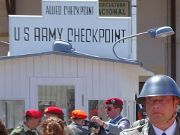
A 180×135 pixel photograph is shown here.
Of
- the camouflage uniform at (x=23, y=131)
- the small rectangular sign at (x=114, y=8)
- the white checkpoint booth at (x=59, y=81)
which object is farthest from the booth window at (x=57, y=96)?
the small rectangular sign at (x=114, y=8)

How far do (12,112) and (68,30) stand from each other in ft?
5.80

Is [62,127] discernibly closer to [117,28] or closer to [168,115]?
[168,115]

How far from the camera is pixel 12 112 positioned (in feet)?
30.9

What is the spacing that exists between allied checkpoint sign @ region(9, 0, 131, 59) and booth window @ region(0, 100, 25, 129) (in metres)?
1.05

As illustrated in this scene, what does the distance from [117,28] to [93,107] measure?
1.56m

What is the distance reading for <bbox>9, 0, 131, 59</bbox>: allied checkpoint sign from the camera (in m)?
10.2

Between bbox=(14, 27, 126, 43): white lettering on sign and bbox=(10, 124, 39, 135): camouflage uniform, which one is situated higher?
bbox=(14, 27, 126, 43): white lettering on sign

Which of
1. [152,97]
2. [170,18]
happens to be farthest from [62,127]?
[170,18]

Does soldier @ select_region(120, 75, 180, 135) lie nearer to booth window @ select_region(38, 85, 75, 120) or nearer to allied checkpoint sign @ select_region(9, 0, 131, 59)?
booth window @ select_region(38, 85, 75, 120)

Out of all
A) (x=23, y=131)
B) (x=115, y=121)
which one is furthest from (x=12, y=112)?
(x=115, y=121)

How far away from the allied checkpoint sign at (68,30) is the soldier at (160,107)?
6643 millimetres

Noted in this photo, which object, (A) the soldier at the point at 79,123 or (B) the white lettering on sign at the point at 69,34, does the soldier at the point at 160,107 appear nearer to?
(A) the soldier at the point at 79,123

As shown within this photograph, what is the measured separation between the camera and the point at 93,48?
10203 millimetres

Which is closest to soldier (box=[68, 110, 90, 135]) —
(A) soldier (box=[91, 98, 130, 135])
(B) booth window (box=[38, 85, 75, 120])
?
(A) soldier (box=[91, 98, 130, 135])
